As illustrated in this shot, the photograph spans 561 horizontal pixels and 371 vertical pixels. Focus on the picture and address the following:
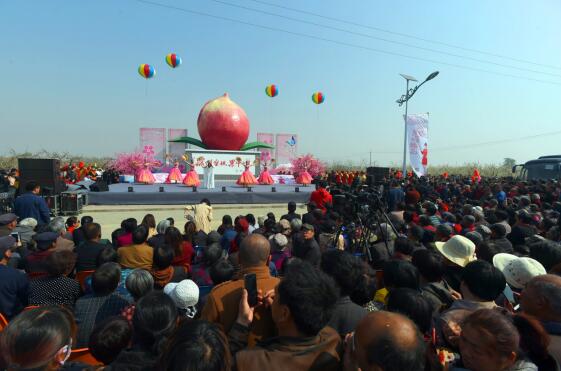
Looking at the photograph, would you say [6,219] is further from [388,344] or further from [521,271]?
[521,271]

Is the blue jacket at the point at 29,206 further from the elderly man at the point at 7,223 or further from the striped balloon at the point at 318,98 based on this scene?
the striped balloon at the point at 318,98

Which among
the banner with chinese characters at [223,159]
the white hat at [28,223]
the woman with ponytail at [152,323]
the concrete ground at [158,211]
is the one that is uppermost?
the banner with chinese characters at [223,159]

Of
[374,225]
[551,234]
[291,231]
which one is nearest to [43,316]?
[291,231]

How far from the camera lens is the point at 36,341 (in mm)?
1444

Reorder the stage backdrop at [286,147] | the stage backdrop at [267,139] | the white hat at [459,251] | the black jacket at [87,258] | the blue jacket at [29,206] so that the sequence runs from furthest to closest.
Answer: the stage backdrop at [286,147]
the stage backdrop at [267,139]
the blue jacket at [29,206]
the black jacket at [87,258]
the white hat at [459,251]

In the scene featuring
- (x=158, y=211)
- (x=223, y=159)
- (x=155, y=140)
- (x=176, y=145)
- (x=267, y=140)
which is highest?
(x=267, y=140)

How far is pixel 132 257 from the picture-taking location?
3666 millimetres

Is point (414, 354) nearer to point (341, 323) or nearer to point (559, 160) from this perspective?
point (341, 323)

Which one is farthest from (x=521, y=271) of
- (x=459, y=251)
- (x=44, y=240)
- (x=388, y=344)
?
(x=44, y=240)

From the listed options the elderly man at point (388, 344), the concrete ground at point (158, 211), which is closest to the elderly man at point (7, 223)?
the concrete ground at point (158, 211)

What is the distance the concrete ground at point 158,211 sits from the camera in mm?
10484

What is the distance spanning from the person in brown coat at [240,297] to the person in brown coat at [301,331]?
287 millimetres

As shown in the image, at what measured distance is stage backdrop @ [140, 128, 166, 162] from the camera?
76.7 feet

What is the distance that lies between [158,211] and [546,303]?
38.7 ft
